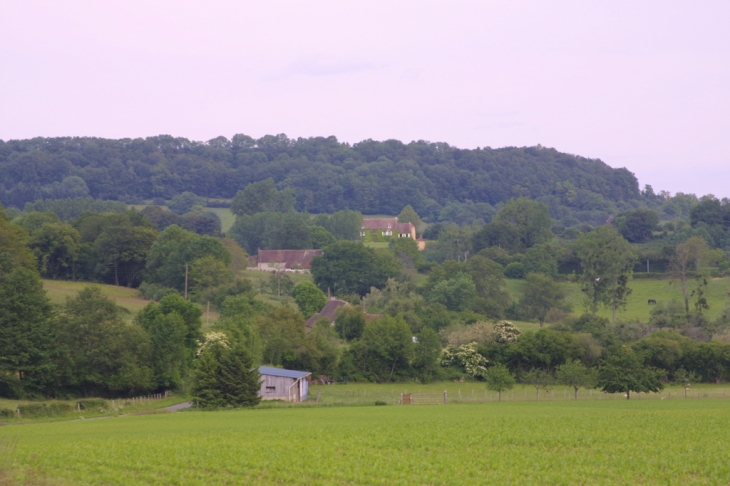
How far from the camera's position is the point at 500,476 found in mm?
23453

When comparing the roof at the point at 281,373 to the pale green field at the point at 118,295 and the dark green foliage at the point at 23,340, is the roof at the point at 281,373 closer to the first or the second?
the dark green foliage at the point at 23,340

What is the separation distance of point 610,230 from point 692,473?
91.1 metres

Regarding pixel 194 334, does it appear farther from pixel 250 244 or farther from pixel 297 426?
pixel 250 244

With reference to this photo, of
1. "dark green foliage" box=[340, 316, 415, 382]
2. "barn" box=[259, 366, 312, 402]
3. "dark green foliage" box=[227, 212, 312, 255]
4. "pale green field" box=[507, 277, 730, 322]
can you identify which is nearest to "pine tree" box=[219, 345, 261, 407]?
"barn" box=[259, 366, 312, 402]

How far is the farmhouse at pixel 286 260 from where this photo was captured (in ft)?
425

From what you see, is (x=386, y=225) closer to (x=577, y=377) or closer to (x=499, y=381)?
(x=577, y=377)

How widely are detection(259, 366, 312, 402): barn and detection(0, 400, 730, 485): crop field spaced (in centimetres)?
1655

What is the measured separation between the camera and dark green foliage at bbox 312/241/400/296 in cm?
11125

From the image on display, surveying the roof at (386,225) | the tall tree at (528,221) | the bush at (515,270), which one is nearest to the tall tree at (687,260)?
the bush at (515,270)

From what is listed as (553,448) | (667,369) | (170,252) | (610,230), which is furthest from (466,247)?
(553,448)

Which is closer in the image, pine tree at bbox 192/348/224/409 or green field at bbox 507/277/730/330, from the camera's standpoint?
pine tree at bbox 192/348/224/409

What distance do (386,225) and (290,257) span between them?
1863 inches

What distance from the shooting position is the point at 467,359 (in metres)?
70.9

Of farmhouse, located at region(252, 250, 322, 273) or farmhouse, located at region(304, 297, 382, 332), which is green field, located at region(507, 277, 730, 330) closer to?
farmhouse, located at region(304, 297, 382, 332)
